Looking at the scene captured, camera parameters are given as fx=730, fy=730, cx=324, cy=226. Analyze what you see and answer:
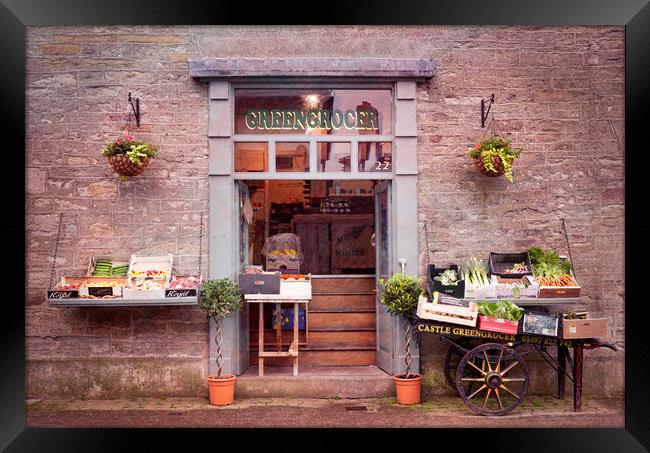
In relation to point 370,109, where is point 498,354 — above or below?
below

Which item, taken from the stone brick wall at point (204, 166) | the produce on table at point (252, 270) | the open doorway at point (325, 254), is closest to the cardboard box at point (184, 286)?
the stone brick wall at point (204, 166)

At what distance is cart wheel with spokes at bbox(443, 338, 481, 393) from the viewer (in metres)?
8.15

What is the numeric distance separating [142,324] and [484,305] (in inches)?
148

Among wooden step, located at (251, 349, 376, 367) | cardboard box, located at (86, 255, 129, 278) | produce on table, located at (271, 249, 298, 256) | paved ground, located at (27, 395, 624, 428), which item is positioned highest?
produce on table, located at (271, 249, 298, 256)

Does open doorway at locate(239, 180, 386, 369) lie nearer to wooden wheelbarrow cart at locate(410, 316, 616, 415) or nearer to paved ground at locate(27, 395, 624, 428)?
paved ground at locate(27, 395, 624, 428)

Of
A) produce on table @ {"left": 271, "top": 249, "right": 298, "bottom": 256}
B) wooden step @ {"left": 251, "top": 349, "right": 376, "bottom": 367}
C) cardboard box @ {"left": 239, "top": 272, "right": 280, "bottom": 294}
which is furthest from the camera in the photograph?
produce on table @ {"left": 271, "top": 249, "right": 298, "bottom": 256}

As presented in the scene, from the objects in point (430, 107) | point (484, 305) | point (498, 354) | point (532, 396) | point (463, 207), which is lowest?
point (532, 396)

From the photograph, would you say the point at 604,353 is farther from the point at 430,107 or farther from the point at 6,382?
the point at 6,382

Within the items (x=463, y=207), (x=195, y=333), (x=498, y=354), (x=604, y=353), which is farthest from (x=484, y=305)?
(x=195, y=333)

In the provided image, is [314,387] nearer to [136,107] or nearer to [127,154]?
[127,154]

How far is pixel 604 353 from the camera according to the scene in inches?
330

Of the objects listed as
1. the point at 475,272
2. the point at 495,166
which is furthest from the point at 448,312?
the point at 495,166

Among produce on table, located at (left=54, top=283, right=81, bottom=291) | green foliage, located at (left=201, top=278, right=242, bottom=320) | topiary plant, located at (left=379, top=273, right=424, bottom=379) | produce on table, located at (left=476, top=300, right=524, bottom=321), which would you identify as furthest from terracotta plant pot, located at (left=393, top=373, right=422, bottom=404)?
produce on table, located at (left=54, top=283, right=81, bottom=291)

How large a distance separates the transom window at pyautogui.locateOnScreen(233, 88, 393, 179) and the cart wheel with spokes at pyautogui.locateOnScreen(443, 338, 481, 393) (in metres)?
2.10
